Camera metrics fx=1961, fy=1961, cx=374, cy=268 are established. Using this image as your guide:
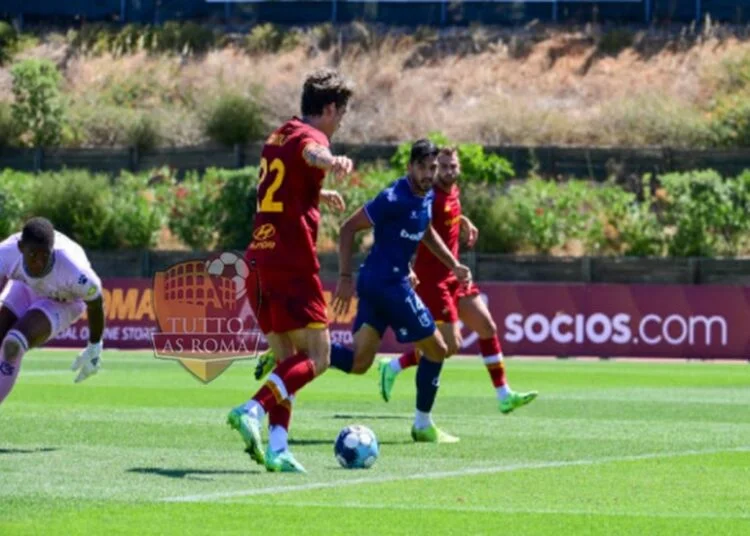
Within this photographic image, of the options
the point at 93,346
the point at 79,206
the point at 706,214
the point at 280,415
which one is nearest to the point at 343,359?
the point at 93,346

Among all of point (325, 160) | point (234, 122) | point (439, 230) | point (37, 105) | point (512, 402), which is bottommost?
point (234, 122)

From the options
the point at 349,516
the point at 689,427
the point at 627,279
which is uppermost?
the point at 349,516

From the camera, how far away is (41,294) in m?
14.7

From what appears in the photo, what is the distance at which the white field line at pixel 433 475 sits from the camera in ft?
36.9

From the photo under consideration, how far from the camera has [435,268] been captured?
56.5 ft

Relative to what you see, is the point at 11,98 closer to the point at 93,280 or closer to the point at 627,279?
the point at 627,279

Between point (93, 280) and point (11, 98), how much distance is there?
44.7m

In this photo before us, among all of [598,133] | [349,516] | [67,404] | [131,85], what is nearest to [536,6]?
[598,133]

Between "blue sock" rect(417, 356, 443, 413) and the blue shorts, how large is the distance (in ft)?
2.30

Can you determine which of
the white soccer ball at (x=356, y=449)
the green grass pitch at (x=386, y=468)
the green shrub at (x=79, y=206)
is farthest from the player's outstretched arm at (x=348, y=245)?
the green shrub at (x=79, y=206)

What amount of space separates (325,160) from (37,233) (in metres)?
2.65

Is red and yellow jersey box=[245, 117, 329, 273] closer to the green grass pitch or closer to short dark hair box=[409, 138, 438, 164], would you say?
the green grass pitch

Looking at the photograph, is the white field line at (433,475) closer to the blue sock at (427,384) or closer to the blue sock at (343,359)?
the blue sock at (427,384)

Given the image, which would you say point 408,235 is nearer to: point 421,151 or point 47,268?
point 421,151
